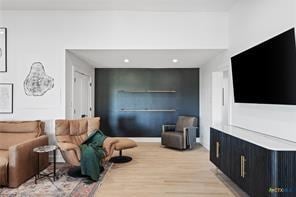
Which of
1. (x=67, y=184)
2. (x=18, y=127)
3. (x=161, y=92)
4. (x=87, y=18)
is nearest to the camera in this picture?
(x=67, y=184)

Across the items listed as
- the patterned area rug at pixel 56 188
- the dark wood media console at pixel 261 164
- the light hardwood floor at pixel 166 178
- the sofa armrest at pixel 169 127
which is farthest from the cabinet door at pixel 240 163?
the sofa armrest at pixel 169 127

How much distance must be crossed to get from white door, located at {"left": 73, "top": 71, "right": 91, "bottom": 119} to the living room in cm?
2

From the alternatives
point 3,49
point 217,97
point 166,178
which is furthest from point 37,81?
point 217,97

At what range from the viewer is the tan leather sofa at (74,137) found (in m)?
3.88

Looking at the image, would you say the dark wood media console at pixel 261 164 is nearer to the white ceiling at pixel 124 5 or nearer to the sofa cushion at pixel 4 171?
the white ceiling at pixel 124 5

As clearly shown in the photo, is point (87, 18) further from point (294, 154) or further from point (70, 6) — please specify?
point (294, 154)

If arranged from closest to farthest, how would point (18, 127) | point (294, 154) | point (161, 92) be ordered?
point (294, 154) < point (18, 127) < point (161, 92)

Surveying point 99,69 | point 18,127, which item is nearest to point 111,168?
point 18,127

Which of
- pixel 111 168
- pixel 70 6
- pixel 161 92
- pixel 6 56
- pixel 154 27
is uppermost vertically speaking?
pixel 70 6

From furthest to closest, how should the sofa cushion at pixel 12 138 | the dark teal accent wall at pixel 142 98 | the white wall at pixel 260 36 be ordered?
the dark teal accent wall at pixel 142 98 < the sofa cushion at pixel 12 138 < the white wall at pixel 260 36

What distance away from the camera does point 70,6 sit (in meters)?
4.40

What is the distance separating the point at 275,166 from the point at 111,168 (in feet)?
9.54

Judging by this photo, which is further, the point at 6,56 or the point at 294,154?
the point at 6,56

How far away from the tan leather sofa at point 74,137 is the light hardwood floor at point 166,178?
0.50 m
